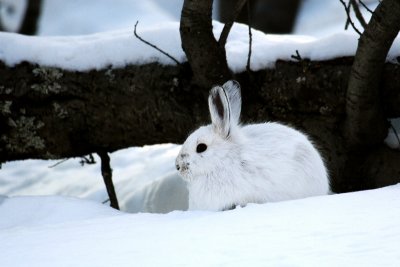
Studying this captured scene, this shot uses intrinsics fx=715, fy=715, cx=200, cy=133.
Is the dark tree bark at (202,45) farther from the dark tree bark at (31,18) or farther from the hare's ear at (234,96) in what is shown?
the dark tree bark at (31,18)

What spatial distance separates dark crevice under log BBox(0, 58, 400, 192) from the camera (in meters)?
3.55

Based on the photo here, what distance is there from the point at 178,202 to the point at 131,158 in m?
1.25

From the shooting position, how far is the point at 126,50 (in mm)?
3775

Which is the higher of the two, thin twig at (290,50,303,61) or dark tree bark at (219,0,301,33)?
thin twig at (290,50,303,61)

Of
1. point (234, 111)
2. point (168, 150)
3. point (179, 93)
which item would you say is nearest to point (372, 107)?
point (234, 111)

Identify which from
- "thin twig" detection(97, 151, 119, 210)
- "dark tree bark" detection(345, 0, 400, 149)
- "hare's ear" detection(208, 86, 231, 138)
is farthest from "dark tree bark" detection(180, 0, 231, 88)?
"thin twig" detection(97, 151, 119, 210)

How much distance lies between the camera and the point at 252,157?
288 centimetres

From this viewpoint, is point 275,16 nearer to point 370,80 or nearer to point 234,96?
point 370,80

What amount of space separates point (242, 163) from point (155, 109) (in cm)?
98

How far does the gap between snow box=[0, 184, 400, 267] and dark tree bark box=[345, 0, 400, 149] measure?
0.83m

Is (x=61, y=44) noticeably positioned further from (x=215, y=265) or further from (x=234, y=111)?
(x=215, y=265)

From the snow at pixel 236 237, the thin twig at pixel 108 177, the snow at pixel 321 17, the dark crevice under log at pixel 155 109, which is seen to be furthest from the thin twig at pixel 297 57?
the snow at pixel 321 17

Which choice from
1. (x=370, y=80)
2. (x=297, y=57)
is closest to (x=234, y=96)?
(x=297, y=57)

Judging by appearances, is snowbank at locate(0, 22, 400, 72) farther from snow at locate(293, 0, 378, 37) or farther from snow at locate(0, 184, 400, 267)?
snow at locate(293, 0, 378, 37)
